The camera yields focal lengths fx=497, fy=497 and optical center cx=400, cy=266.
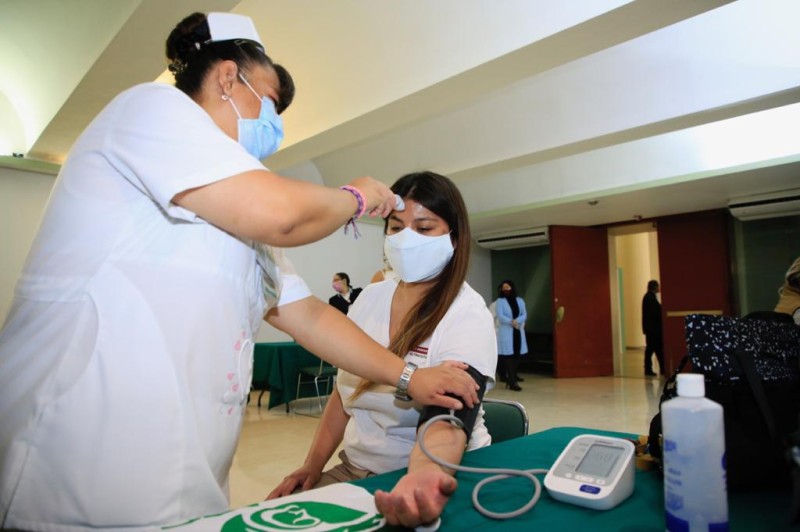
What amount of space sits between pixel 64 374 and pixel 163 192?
285mm

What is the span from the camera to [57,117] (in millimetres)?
4102

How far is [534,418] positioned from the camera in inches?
190

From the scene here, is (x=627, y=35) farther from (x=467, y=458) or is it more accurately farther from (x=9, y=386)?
(x=9, y=386)

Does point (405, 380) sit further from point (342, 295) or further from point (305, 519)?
point (342, 295)

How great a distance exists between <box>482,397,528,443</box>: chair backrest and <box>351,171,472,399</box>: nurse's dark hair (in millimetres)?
503

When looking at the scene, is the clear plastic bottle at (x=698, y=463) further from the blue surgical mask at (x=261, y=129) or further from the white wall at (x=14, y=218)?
the white wall at (x=14, y=218)

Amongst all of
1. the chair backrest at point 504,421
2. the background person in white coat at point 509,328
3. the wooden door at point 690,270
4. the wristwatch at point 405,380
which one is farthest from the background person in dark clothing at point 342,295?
the wristwatch at point 405,380

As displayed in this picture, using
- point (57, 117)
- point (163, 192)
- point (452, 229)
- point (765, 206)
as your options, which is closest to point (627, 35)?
point (452, 229)

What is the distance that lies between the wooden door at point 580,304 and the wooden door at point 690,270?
0.95 meters

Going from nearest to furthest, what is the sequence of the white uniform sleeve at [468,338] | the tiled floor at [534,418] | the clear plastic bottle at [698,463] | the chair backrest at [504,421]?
the clear plastic bottle at [698,463] < the white uniform sleeve at [468,338] < the chair backrest at [504,421] < the tiled floor at [534,418]

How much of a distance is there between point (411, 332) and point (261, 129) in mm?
638

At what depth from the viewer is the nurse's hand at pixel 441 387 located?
1008 millimetres

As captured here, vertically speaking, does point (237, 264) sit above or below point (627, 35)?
below

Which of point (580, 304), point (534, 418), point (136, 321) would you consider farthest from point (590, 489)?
point (580, 304)
